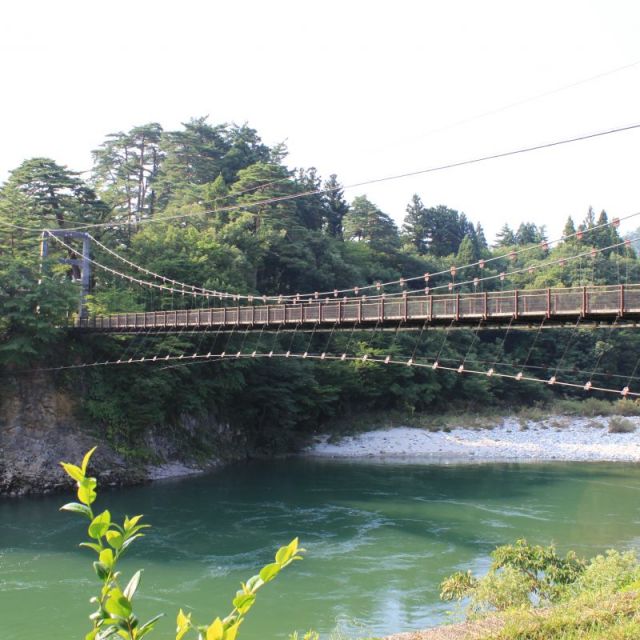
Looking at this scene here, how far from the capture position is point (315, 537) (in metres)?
18.5

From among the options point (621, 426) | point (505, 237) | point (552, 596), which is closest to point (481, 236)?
point (505, 237)

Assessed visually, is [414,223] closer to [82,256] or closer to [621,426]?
[621,426]

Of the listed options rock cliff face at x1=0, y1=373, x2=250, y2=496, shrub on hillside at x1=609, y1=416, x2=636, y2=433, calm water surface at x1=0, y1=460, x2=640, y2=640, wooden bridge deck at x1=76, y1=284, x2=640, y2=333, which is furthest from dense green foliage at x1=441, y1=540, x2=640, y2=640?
shrub on hillside at x1=609, y1=416, x2=636, y2=433

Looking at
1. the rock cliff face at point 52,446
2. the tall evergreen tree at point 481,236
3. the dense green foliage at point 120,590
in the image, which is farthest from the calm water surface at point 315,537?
the tall evergreen tree at point 481,236

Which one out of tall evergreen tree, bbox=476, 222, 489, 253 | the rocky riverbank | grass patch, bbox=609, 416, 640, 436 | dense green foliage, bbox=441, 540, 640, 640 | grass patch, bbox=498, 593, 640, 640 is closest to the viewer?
grass patch, bbox=498, 593, 640, 640

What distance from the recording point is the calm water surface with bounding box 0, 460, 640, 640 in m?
13.3

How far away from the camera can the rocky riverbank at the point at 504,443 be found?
109 ft

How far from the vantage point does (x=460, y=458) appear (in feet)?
109

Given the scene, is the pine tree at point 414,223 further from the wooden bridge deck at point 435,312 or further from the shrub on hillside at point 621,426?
the wooden bridge deck at point 435,312

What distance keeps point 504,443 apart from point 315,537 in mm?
19263

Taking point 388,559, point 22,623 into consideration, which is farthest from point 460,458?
point 22,623

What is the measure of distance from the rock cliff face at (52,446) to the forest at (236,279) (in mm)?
475

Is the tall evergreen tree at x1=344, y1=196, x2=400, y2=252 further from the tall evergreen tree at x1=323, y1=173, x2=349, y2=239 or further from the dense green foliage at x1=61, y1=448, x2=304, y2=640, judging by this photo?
the dense green foliage at x1=61, y1=448, x2=304, y2=640

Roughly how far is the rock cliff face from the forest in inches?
18.7
